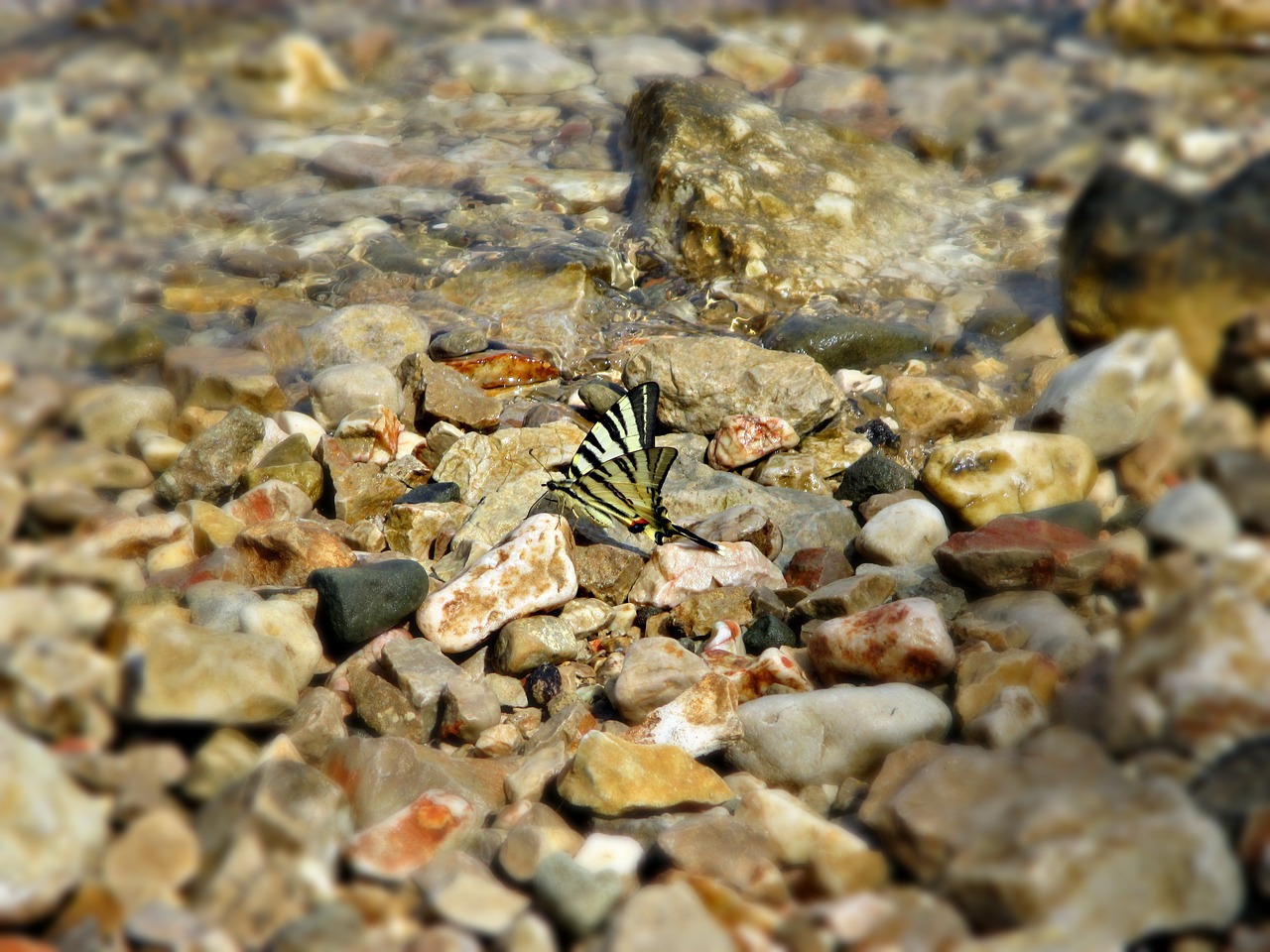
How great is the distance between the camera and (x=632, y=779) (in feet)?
6.52

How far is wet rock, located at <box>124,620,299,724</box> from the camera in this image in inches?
51.3

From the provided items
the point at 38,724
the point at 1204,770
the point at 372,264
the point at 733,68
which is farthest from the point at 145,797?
the point at 733,68

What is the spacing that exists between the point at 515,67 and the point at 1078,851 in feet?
16.3

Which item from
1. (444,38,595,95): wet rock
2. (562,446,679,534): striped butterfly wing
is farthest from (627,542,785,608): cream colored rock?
(444,38,595,95): wet rock

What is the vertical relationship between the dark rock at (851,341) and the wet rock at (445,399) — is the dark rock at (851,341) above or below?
above

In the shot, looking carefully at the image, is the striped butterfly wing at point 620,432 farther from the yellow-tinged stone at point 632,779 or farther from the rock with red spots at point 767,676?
the yellow-tinged stone at point 632,779

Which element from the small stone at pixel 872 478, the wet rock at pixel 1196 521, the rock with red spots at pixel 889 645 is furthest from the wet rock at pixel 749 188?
the wet rock at pixel 1196 521

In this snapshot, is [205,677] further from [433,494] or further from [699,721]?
[433,494]

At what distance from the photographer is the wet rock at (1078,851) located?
115cm

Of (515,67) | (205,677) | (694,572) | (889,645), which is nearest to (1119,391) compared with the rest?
(889,645)

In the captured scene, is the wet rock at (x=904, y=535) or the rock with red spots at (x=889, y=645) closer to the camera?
the rock with red spots at (x=889, y=645)

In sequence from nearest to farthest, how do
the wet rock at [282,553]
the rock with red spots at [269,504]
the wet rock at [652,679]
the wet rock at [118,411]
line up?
the wet rock at [118,411] → the wet rock at [652,679] → the wet rock at [282,553] → the rock with red spots at [269,504]

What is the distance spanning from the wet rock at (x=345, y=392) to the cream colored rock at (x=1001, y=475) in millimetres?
1917

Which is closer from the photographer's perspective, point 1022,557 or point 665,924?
point 665,924
